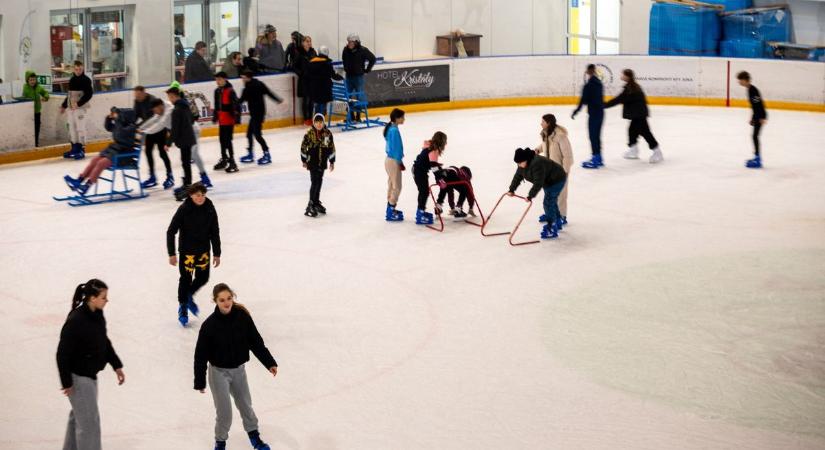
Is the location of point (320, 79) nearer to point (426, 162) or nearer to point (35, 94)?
point (35, 94)

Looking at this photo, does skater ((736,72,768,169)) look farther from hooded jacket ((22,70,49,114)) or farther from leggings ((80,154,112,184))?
hooded jacket ((22,70,49,114))

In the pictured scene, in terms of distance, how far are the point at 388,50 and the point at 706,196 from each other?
1422 centimetres

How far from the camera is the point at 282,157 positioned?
2061 centimetres

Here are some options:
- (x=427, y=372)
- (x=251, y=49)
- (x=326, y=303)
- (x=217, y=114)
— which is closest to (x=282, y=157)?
(x=217, y=114)

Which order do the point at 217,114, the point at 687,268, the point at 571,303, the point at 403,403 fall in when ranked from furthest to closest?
the point at 217,114 < the point at 687,268 < the point at 571,303 < the point at 403,403

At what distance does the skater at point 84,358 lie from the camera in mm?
7598

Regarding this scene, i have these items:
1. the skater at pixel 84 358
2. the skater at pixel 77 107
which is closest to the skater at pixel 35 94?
the skater at pixel 77 107

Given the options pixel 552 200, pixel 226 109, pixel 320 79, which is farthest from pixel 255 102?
pixel 552 200

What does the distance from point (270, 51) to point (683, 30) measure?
11.2m

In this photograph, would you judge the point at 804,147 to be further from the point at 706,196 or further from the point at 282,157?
the point at 282,157

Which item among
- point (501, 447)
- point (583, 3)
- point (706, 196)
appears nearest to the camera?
point (501, 447)

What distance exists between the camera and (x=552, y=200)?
1415 centimetres

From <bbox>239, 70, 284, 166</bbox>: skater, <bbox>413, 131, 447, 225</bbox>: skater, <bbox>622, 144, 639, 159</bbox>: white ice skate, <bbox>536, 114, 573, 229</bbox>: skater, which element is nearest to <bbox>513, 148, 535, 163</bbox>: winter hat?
<bbox>536, 114, 573, 229</bbox>: skater

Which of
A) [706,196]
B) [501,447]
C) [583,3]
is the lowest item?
[501,447]
